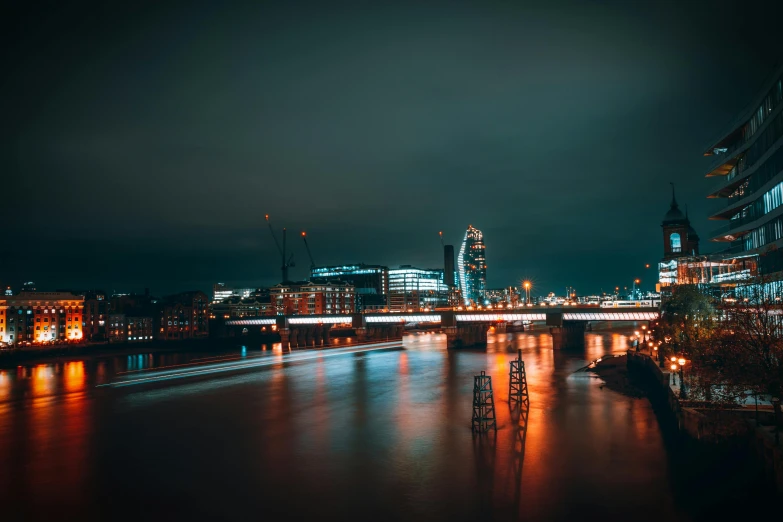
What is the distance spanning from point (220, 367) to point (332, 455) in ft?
172

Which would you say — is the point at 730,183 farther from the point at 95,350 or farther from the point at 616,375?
the point at 95,350

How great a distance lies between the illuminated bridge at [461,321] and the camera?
91413 millimetres

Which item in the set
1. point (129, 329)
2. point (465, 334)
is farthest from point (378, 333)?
point (129, 329)

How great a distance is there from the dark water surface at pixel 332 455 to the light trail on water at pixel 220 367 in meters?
7.10

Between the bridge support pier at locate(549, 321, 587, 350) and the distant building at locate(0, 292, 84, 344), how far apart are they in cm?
10442

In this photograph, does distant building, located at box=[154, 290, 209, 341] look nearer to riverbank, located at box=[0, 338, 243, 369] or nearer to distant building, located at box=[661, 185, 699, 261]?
riverbank, located at box=[0, 338, 243, 369]

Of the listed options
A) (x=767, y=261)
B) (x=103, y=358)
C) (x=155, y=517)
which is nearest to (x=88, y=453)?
(x=155, y=517)

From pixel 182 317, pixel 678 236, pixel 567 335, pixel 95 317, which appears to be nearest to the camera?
pixel 567 335

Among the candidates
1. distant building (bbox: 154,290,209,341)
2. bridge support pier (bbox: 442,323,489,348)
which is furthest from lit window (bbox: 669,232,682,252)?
distant building (bbox: 154,290,209,341)

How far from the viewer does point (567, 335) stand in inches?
3688

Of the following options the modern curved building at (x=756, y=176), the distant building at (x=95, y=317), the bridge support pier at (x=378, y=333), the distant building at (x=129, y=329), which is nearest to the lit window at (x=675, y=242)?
the modern curved building at (x=756, y=176)

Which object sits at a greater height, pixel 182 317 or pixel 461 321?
pixel 182 317

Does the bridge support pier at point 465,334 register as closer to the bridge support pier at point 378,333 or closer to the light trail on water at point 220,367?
the light trail on water at point 220,367

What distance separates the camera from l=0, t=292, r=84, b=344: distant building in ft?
368
